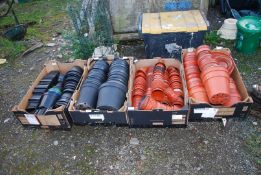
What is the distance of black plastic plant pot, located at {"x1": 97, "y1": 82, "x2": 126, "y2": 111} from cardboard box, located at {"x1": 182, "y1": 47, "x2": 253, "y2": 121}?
869mm

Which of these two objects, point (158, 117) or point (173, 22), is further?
point (173, 22)

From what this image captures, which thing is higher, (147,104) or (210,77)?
(210,77)

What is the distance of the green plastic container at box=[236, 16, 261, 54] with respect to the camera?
13.8 feet

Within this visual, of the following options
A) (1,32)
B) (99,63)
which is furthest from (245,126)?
(1,32)

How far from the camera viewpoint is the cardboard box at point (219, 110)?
3.16 metres

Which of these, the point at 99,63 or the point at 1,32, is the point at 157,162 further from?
the point at 1,32

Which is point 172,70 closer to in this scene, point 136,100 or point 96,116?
point 136,100

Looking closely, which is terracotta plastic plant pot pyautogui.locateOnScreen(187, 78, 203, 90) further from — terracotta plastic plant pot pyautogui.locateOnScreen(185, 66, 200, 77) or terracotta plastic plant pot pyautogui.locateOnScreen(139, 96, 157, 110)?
terracotta plastic plant pot pyautogui.locateOnScreen(139, 96, 157, 110)

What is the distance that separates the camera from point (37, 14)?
652 centimetres

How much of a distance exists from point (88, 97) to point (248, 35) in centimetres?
280

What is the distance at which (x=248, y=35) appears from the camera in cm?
426

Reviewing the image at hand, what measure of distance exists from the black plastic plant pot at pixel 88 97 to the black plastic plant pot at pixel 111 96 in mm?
102

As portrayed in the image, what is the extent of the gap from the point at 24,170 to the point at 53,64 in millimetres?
1652

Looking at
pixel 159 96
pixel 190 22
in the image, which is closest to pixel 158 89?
pixel 159 96
